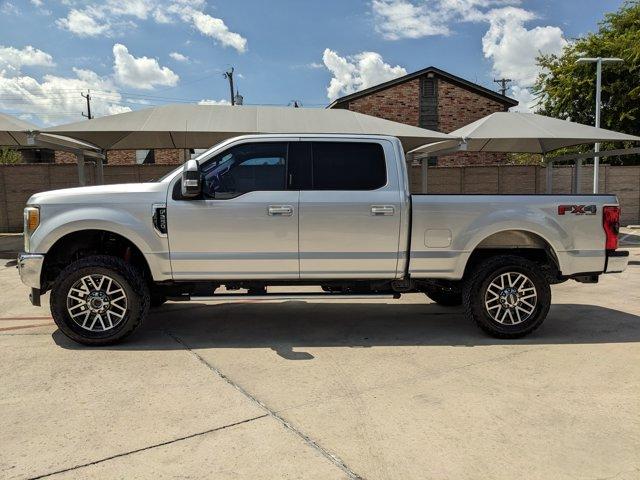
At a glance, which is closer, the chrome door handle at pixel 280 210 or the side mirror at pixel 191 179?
the side mirror at pixel 191 179

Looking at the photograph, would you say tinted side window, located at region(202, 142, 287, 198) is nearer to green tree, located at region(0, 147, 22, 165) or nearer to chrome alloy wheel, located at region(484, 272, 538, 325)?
chrome alloy wheel, located at region(484, 272, 538, 325)

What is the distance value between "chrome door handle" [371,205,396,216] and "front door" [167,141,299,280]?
762 millimetres

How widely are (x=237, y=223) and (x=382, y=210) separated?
143 centimetres

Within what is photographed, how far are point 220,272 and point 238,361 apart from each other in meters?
0.94

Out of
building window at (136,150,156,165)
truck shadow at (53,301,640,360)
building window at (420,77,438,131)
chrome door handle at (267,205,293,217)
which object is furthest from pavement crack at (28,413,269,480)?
building window at (136,150,156,165)

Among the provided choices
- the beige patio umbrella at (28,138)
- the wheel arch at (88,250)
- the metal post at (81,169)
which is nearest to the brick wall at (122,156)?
the beige patio umbrella at (28,138)

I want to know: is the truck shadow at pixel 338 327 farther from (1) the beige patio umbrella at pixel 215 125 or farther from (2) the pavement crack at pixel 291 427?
(1) the beige patio umbrella at pixel 215 125

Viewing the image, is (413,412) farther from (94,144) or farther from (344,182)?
(94,144)

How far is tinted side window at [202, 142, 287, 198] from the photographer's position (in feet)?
17.0

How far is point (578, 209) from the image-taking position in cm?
528

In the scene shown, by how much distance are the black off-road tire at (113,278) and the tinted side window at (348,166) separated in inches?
79.3

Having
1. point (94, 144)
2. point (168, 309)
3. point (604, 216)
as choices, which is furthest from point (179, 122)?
point (604, 216)

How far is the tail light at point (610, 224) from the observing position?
5.27 m

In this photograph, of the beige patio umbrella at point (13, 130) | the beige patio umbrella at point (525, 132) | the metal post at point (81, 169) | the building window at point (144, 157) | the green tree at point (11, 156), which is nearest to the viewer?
the beige patio umbrella at point (13, 130)
